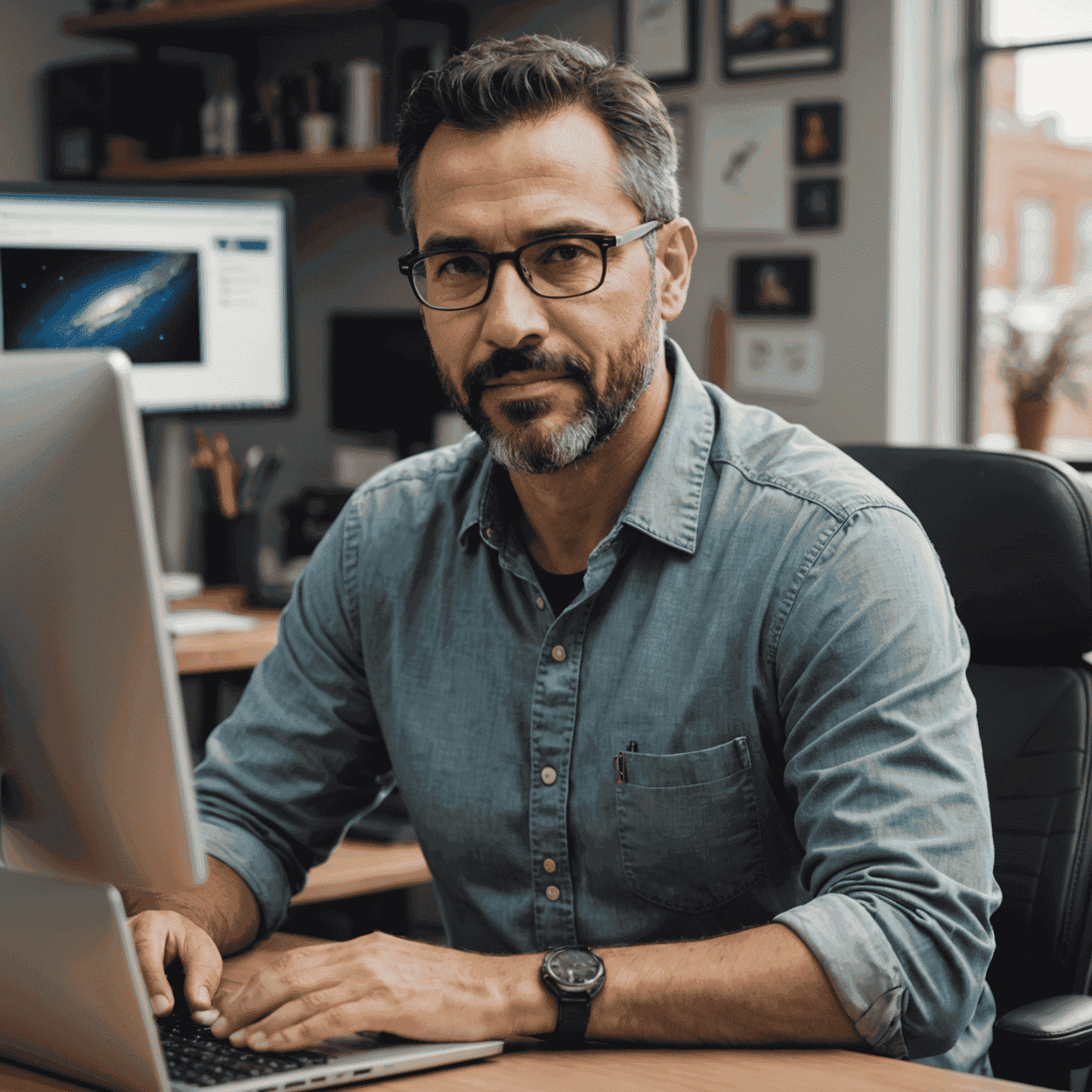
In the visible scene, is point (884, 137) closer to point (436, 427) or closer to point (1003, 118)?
point (1003, 118)

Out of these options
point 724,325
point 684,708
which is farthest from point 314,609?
point 724,325

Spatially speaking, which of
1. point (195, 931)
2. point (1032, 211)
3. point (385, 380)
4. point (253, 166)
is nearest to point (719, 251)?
point (1032, 211)

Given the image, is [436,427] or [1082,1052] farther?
[436,427]

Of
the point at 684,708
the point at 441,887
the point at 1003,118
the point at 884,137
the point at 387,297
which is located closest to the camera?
the point at 684,708

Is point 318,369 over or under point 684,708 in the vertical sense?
over

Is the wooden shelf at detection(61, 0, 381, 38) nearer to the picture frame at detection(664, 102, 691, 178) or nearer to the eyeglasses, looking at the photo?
the picture frame at detection(664, 102, 691, 178)

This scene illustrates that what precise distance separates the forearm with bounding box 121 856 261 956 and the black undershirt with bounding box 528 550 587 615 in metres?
0.35

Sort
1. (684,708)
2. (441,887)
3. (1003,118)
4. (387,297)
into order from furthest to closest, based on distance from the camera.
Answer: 1. (387,297)
2. (1003,118)
3. (441,887)
4. (684,708)

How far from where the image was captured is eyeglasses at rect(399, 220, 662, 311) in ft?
3.63

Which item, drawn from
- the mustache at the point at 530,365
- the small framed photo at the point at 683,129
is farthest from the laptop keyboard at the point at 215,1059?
the small framed photo at the point at 683,129

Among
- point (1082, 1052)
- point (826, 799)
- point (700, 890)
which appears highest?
point (826, 799)

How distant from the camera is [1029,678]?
1241mm

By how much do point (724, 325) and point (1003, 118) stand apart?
0.68 m

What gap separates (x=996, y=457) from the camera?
4.15 ft
